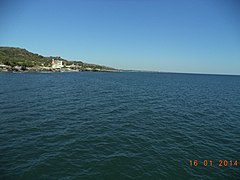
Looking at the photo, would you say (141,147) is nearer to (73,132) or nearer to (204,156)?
(204,156)

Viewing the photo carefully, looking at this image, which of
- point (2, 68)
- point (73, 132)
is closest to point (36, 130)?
point (73, 132)

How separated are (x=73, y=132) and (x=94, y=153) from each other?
19.4 ft

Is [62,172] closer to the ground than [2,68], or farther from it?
closer to the ground

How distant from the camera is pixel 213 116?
1150 inches

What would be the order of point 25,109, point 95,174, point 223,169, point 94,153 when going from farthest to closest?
point 25,109 < point 94,153 < point 223,169 < point 95,174

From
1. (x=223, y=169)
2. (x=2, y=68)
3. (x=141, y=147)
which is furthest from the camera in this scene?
(x=2, y=68)

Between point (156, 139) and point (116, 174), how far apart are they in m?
8.31

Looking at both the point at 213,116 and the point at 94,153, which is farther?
the point at 213,116
